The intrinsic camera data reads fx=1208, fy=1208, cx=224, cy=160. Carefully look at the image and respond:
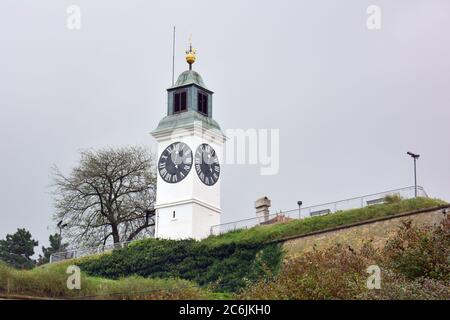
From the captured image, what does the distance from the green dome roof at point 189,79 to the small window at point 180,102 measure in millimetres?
515

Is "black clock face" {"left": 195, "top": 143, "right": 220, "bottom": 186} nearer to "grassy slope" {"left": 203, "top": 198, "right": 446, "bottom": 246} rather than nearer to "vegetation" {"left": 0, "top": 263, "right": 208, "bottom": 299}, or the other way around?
"grassy slope" {"left": 203, "top": 198, "right": 446, "bottom": 246}

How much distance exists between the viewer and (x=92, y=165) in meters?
67.9

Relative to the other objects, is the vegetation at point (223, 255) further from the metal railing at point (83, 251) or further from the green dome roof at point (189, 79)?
the green dome roof at point (189, 79)

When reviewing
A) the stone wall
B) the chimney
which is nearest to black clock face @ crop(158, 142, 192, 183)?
the chimney

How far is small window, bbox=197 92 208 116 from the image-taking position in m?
61.5

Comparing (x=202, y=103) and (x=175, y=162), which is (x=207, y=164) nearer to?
(x=175, y=162)

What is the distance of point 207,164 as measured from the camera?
59688mm

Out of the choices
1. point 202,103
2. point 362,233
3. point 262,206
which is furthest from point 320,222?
point 202,103

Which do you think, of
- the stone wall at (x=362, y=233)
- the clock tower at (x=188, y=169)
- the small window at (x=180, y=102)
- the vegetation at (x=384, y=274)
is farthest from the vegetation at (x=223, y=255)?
the vegetation at (x=384, y=274)

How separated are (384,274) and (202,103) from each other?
28371 millimetres
